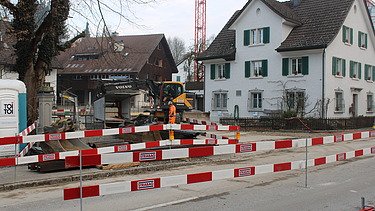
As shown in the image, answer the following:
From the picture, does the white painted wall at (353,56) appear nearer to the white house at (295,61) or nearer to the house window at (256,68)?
the white house at (295,61)

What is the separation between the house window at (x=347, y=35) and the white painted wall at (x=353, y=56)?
0.33 meters

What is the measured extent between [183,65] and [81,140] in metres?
69.1

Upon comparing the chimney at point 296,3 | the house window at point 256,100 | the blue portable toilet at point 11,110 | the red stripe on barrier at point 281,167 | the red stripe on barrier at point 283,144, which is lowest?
the red stripe on barrier at point 281,167

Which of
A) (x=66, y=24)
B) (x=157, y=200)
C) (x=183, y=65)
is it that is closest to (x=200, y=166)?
(x=157, y=200)

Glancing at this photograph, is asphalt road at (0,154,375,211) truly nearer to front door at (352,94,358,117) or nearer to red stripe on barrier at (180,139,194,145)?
red stripe on barrier at (180,139,194,145)

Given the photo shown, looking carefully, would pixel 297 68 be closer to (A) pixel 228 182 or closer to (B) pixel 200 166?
(B) pixel 200 166

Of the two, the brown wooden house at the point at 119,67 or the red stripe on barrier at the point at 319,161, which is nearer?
the red stripe on barrier at the point at 319,161

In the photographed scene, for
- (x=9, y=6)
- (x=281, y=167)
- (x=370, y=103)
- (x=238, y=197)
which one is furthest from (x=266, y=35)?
(x=238, y=197)

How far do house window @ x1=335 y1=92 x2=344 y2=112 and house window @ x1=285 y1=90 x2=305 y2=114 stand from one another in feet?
9.87

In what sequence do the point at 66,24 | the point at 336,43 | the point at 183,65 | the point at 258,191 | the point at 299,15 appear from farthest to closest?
the point at 183,65
the point at 299,15
the point at 336,43
the point at 66,24
the point at 258,191

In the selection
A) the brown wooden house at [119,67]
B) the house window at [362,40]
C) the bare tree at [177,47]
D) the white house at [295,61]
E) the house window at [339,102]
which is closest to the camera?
the white house at [295,61]

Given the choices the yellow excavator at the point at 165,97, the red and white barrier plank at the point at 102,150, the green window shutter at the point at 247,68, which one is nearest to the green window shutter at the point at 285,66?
the green window shutter at the point at 247,68

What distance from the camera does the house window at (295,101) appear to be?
112 feet

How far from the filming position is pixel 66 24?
17672mm
